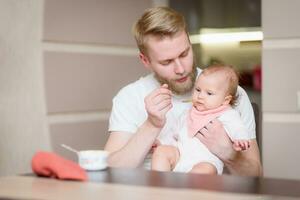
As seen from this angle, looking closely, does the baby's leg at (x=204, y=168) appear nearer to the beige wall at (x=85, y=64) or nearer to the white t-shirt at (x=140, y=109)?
the white t-shirt at (x=140, y=109)

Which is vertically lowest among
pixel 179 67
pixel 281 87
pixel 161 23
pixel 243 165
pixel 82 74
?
pixel 243 165

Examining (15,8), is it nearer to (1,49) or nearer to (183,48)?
(1,49)

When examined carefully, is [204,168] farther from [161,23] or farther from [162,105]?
[161,23]

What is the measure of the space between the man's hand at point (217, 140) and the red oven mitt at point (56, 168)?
577mm

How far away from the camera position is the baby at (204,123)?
5.67 ft

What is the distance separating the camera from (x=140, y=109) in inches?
79.0

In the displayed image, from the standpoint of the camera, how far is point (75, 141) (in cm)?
259

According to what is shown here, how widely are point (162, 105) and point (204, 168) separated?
232 millimetres

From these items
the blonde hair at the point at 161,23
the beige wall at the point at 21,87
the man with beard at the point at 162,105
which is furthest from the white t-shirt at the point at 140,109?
the beige wall at the point at 21,87

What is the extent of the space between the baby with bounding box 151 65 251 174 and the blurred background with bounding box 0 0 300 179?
79cm

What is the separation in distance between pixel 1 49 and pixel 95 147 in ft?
2.33

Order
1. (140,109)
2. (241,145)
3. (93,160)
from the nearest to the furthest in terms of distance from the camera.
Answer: (93,160), (241,145), (140,109)

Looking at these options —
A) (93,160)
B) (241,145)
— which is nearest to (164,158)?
(241,145)

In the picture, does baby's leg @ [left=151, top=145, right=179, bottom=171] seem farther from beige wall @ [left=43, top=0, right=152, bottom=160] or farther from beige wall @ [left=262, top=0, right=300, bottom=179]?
beige wall @ [left=262, top=0, right=300, bottom=179]
